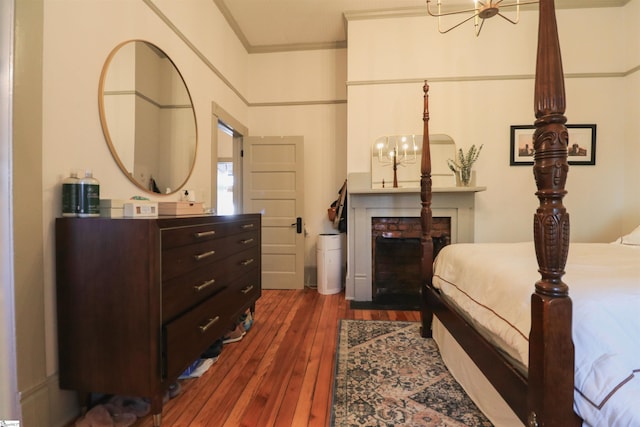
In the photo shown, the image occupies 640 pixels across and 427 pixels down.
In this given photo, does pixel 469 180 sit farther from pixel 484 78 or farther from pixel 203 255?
pixel 203 255

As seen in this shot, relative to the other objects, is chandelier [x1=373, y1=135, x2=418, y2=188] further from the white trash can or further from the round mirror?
the round mirror

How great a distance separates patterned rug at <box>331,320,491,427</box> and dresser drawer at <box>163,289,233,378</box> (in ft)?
2.64

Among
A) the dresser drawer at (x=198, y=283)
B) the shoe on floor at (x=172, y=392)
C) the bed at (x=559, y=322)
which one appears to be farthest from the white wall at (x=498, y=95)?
the shoe on floor at (x=172, y=392)

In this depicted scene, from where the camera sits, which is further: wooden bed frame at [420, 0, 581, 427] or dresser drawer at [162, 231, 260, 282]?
dresser drawer at [162, 231, 260, 282]

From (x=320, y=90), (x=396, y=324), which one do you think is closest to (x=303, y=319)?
(x=396, y=324)

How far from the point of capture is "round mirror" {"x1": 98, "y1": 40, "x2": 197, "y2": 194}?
1.60 metres

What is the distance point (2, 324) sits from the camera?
1112 mm

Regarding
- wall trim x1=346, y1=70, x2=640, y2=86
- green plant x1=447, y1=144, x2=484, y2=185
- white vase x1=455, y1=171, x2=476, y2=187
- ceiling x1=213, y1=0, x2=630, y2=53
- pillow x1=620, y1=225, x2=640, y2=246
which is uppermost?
ceiling x1=213, y1=0, x2=630, y2=53

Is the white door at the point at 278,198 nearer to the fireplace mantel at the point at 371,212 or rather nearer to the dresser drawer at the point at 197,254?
the fireplace mantel at the point at 371,212

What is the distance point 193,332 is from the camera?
4.82ft

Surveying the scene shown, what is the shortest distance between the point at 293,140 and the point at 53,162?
2.60 meters

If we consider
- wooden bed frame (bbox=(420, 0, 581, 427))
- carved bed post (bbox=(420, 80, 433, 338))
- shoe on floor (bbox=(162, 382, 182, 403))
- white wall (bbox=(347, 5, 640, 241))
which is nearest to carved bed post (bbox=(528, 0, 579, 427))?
wooden bed frame (bbox=(420, 0, 581, 427))

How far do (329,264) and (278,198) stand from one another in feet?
3.63

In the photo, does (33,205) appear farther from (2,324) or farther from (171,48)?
(171,48)
